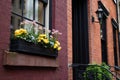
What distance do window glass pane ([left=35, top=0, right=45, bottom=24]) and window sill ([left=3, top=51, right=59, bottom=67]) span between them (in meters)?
0.78

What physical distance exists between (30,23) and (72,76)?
8.09ft

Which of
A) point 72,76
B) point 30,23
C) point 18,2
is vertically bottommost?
point 72,76

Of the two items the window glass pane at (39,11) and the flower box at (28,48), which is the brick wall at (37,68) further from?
the window glass pane at (39,11)

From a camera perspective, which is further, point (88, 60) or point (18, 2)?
point (88, 60)

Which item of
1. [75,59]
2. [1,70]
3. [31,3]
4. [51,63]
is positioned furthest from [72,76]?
[1,70]

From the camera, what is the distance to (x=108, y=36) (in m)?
11.7

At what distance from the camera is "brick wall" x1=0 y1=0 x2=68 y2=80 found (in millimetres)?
3861

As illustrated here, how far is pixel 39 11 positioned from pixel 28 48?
133cm

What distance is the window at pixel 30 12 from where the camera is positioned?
4.52 metres

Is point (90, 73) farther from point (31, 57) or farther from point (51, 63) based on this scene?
point (31, 57)

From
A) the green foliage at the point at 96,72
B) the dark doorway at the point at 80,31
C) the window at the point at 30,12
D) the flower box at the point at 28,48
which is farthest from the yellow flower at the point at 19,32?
the dark doorway at the point at 80,31

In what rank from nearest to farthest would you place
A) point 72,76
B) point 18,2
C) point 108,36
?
point 18,2 < point 72,76 < point 108,36

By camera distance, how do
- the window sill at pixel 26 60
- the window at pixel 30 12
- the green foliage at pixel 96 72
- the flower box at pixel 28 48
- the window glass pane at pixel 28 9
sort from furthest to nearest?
the green foliage at pixel 96 72 → the window glass pane at pixel 28 9 → the window at pixel 30 12 → the flower box at pixel 28 48 → the window sill at pixel 26 60

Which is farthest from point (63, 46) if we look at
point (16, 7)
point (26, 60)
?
point (26, 60)
